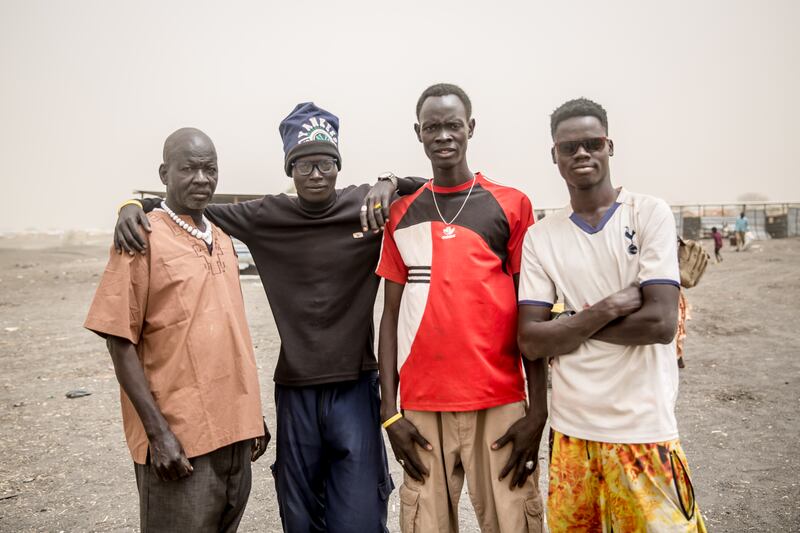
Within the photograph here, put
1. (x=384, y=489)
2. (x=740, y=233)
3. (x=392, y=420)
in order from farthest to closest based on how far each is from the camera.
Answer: (x=740, y=233) → (x=384, y=489) → (x=392, y=420)

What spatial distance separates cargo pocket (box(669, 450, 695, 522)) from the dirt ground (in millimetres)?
1831

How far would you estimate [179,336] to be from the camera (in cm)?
241

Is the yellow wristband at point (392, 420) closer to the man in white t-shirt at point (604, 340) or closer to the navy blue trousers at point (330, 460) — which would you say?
the navy blue trousers at point (330, 460)

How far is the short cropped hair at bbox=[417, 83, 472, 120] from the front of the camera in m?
2.77

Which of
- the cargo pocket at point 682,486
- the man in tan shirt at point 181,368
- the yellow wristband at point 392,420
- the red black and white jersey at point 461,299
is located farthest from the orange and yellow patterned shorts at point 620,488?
the man in tan shirt at point 181,368

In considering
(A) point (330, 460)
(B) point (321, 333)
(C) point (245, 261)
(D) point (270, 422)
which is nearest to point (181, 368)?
(B) point (321, 333)

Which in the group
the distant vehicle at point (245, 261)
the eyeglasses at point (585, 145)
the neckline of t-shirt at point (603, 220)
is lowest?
the distant vehicle at point (245, 261)

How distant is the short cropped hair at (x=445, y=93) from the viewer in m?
2.77

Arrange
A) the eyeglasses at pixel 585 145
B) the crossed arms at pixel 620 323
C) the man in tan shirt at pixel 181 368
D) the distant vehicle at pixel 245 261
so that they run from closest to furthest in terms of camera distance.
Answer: the crossed arms at pixel 620 323
the man in tan shirt at pixel 181 368
the eyeglasses at pixel 585 145
the distant vehicle at pixel 245 261

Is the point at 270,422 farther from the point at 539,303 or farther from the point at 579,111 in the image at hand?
the point at 579,111

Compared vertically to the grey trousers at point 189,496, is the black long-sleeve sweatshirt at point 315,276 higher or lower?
higher

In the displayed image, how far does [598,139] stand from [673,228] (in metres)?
0.49

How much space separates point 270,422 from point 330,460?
9.80 feet

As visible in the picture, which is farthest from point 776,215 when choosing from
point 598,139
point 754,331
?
point 598,139
